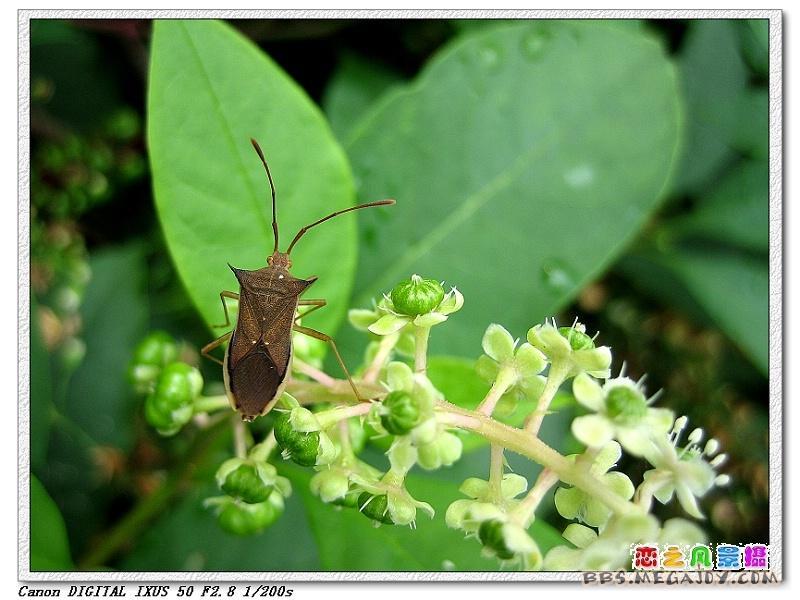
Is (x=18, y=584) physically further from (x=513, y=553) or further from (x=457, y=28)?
(x=457, y=28)

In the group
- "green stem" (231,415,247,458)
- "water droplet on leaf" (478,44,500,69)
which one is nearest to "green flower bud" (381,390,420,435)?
"green stem" (231,415,247,458)

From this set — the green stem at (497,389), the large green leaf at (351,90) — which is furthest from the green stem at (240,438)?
the large green leaf at (351,90)

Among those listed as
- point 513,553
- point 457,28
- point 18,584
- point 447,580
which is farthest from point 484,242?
point 18,584

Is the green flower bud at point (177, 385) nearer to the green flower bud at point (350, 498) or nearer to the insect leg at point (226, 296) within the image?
the insect leg at point (226, 296)

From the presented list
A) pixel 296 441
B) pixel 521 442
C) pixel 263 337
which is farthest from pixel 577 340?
pixel 263 337

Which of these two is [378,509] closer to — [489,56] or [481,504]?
[481,504]

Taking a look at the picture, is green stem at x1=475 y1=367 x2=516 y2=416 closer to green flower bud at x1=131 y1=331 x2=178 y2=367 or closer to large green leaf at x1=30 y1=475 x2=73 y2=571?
green flower bud at x1=131 y1=331 x2=178 y2=367
